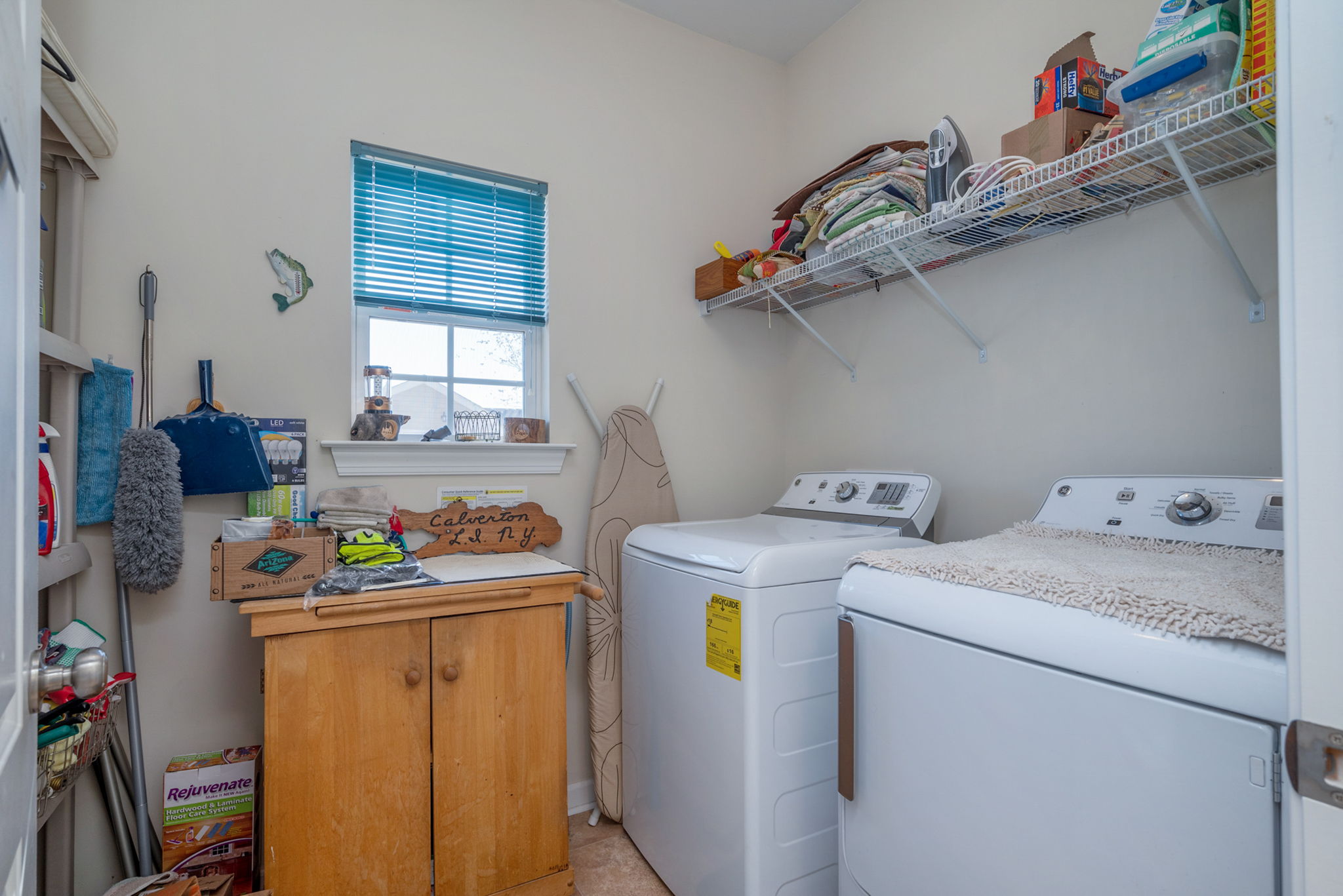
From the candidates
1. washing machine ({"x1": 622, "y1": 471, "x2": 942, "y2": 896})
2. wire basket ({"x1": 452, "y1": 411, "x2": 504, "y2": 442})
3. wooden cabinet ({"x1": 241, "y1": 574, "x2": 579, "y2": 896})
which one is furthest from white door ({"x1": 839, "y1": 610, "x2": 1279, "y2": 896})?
wire basket ({"x1": 452, "y1": 411, "x2": 504, "y2": 442})

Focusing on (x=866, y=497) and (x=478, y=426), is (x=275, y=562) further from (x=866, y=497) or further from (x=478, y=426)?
(x=866, y=497)

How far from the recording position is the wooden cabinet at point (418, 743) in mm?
1394

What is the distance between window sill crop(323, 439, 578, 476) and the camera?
186cm

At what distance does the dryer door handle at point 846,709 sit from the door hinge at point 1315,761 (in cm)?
76

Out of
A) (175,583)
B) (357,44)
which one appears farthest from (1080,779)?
(357,44)

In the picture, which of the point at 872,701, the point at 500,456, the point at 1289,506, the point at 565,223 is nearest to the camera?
the point at 1289,506

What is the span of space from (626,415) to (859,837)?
4.79 feet

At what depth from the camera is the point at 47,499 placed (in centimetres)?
129

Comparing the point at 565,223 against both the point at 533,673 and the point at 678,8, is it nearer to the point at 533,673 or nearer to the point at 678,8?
the point at 678,8

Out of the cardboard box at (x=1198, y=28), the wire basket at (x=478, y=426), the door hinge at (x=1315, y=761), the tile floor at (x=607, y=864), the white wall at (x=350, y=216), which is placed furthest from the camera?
the wire basket at (x=478, y=426)

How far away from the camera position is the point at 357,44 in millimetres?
1923

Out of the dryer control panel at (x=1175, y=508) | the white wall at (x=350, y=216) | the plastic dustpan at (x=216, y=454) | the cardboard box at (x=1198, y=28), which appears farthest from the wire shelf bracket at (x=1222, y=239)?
the plastic dustpan at (x=216, y=454)

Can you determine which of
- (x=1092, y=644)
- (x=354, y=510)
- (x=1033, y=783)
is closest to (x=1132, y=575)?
(x=1092, y=644)

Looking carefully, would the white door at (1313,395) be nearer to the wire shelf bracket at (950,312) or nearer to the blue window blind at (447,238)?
the wire shelf bracket at (950,312)
